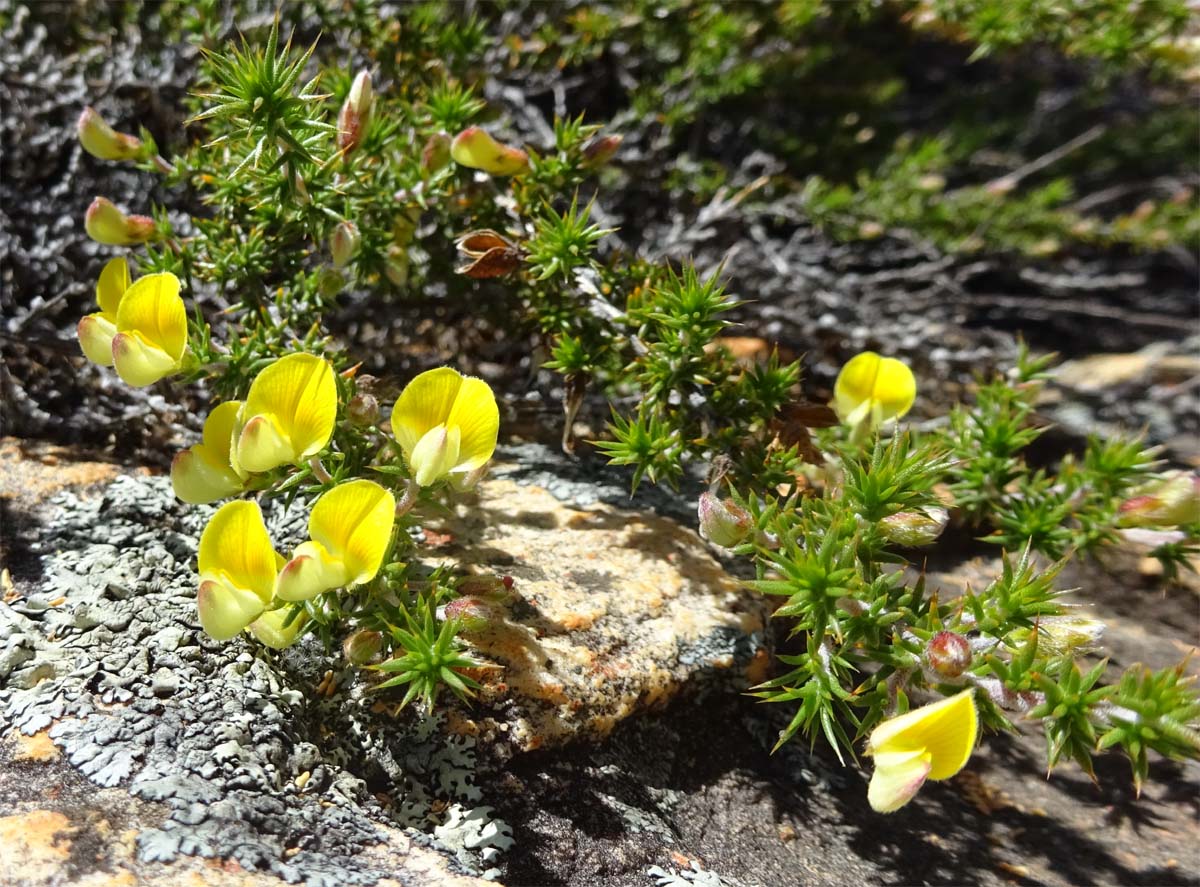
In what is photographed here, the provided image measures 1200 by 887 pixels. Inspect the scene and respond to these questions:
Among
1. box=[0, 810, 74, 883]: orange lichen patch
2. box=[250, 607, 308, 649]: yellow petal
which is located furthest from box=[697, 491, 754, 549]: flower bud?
box=[0, 810, 74, 883]: orange lichen patch

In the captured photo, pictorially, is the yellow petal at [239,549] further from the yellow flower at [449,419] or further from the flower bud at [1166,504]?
the flower bud at [1166,504]

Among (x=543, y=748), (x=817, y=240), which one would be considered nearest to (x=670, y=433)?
(x=543, y=748)

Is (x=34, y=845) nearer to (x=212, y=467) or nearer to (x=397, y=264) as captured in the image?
(x=212, y=467)

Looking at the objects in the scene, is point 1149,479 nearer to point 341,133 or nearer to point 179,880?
point 341,133

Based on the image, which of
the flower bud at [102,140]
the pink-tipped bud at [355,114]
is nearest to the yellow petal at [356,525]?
the pink-tipped bud at [355,114]

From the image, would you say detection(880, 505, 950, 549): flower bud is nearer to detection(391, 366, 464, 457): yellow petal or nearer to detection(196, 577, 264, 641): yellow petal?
detection(391, 366, 464, 457): yellow petal
